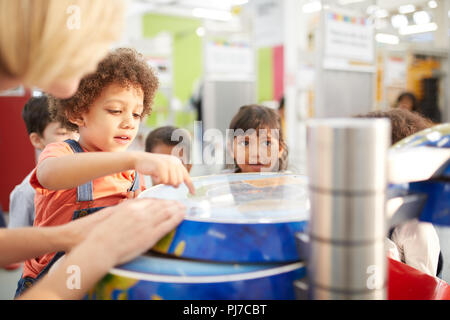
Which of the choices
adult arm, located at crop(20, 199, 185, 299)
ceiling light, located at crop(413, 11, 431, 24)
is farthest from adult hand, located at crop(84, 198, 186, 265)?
ceiling light, located at crop(413, 11, 431, 24)

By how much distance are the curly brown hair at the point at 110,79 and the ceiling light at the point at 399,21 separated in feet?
25.9

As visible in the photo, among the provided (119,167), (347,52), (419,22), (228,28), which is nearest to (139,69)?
(119,167)

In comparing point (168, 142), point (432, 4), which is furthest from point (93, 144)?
point (432, 4)

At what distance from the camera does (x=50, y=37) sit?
41 cm

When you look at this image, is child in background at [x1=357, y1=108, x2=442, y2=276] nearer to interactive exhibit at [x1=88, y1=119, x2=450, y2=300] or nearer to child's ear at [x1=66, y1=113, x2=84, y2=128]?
interactive exhibit at [x1=88, y1=119, x2=450, y2=300]

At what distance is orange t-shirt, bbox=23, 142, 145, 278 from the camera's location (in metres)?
0.83

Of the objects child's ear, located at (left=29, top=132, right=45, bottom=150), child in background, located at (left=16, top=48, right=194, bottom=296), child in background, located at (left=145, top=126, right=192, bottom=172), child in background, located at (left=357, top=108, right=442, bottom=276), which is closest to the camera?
child in background, located at (left=16, top=48, right=194, bottom=296)

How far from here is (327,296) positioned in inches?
14.4

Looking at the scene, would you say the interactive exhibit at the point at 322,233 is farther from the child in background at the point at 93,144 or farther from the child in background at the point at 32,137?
the child in background at the point at 32,137

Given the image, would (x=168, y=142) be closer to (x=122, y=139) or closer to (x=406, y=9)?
(x=122, y=139)

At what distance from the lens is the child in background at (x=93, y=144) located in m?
0.76

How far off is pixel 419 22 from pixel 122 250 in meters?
8.75

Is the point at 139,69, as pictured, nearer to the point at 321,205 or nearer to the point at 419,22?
the point at 321,205

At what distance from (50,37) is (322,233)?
33 centimetres
